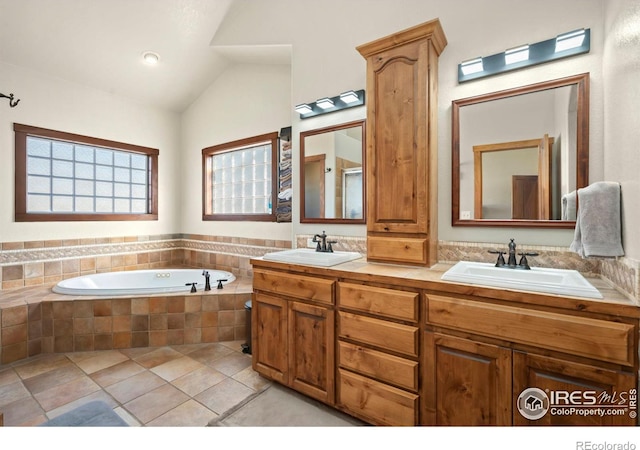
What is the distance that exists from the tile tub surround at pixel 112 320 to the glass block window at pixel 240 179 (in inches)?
45.3

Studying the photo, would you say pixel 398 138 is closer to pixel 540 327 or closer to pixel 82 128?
pixel 540 327

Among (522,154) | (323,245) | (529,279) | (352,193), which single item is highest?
(522,154)

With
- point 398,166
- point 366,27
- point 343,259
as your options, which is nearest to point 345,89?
point 366,27

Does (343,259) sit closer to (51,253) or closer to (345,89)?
(345,89)

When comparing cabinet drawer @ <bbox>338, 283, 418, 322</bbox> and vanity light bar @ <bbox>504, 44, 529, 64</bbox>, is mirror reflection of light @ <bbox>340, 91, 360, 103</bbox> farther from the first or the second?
cabinet drawer @ <bbox>338, 283, 418, 322</bbox>

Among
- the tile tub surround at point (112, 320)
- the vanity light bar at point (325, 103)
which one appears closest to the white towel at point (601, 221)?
the vanity light bar at point (325, 103)

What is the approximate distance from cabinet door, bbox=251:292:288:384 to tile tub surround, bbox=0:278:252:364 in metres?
0.78

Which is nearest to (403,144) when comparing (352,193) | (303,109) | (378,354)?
(352,193)

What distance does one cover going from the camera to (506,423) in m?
1.27

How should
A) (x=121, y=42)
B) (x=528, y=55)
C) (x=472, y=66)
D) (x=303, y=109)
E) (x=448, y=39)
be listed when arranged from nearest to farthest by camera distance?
(x=528, y=55), (x=472, y=66), (x=448, y=39), (x=303, y=109), (x=121, y=42)

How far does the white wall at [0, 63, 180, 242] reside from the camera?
9.52 ft

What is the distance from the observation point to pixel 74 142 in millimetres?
3324

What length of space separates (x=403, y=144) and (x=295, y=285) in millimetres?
1130
